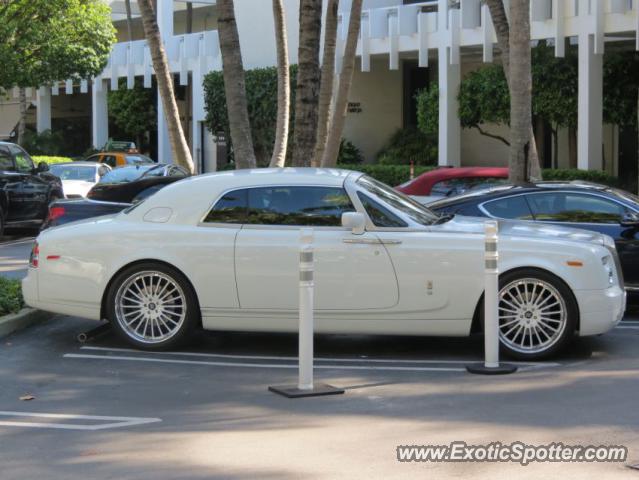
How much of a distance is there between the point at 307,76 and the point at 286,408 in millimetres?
7867

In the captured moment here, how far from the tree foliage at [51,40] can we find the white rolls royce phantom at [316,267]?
73.3 ft

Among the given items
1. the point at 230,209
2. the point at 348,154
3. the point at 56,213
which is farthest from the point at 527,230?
the point at 348,154

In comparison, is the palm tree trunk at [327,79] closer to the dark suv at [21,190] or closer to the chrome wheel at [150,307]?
the dark suv at [21,190]

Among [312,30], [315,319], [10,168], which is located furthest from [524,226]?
[10,168]

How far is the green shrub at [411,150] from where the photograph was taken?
34.0 m

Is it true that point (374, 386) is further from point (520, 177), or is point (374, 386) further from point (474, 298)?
point (520, 177)

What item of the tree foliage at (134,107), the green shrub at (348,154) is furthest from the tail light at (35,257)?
the tree foliage at (134,107)

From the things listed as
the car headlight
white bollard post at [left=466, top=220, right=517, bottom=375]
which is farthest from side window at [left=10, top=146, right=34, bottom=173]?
the car headlight

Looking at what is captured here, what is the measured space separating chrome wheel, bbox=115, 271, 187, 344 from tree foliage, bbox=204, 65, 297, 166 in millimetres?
27003

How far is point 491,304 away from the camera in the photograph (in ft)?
27.8

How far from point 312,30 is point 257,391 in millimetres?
7596

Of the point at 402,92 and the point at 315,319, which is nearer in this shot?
the point at 315,319

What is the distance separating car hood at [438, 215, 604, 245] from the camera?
9.24 m

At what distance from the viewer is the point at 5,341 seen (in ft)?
33.3
